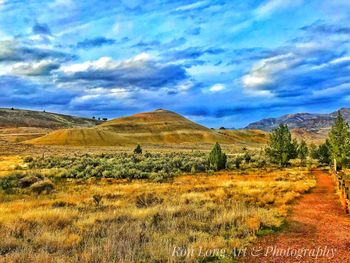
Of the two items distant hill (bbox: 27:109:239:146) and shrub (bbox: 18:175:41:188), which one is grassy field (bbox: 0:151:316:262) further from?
distant hill (bbox: 27:109:239:146)

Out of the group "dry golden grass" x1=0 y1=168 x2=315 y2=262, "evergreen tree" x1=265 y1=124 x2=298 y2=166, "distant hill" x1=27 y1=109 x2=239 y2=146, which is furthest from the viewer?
"distant hill" x1=27 y1=109 x2=239 y2=146

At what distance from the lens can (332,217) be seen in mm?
14594

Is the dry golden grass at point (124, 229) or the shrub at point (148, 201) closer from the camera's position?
the dry golden grass at point (124, 229)

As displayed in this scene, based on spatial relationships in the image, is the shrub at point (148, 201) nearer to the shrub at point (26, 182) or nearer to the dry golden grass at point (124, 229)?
the dry golden grass at point (124, 229)

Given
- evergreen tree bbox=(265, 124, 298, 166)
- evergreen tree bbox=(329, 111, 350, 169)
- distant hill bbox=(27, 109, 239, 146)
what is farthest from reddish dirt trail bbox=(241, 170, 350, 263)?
distant hill bbox=(27, 109, 239, 146)

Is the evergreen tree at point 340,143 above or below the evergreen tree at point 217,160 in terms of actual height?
above

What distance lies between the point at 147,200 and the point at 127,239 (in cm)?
788

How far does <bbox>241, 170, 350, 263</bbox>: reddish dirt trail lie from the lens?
8984 mm

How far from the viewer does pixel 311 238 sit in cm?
1098

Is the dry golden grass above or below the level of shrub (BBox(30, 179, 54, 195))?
below

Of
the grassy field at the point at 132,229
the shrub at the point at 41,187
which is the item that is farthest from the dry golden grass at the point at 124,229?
the shrub at the point at 41,187

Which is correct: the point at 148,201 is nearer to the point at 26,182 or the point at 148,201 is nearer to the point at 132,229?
the point at 132,229

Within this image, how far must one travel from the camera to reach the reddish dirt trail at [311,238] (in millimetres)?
8984

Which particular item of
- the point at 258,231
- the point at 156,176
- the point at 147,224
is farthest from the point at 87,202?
the point at 156,176
